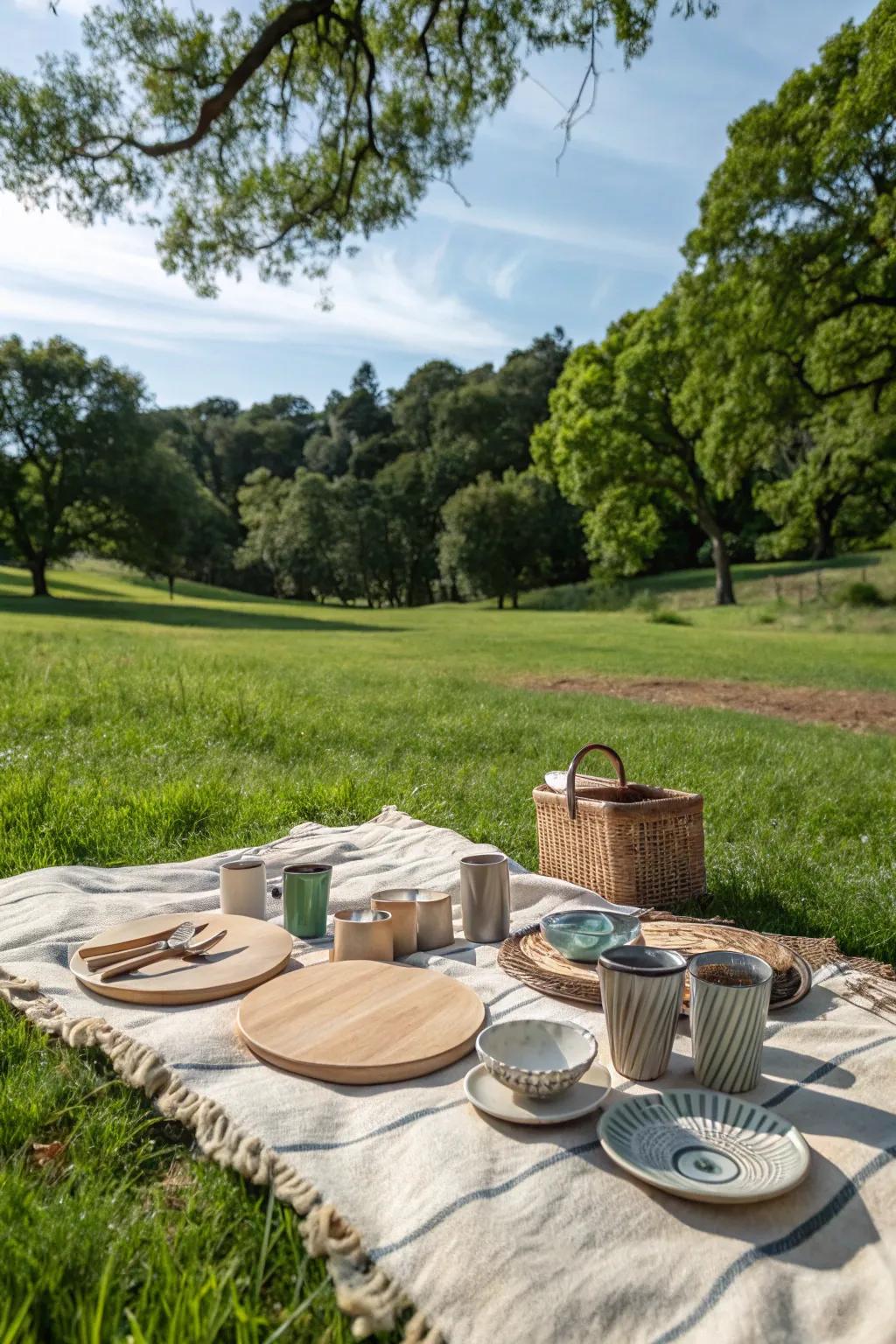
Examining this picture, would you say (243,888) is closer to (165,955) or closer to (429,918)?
(165,955)

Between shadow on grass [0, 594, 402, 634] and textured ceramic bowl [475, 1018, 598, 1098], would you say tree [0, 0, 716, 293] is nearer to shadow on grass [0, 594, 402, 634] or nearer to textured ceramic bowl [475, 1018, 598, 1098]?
textured ceramic bowl [475, 1018, 598, 1098]

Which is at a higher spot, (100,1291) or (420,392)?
(420,392)

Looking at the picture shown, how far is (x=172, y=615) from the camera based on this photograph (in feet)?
107

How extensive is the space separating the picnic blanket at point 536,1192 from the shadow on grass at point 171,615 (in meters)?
25.1

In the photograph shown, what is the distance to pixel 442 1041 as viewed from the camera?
2.19 metres

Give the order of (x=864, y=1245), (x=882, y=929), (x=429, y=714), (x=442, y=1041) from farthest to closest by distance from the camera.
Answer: (x=429, y=714) < (x=882, y=929) < (x=442, y=1041) < (x=864, y=1245)

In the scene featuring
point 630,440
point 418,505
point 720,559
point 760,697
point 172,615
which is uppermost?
point 630,440

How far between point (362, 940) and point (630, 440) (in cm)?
3393

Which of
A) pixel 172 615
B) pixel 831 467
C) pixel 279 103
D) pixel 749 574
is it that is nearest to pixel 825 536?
pixel 749 574

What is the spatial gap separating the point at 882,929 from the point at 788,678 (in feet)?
38.4

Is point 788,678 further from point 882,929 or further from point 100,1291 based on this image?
point 100,1291

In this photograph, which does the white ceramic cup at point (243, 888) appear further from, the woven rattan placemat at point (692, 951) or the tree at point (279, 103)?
the tree at point (279, 103)

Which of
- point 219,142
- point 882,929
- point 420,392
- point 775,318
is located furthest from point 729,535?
point 882,929

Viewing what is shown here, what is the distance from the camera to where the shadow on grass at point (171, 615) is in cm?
2917
